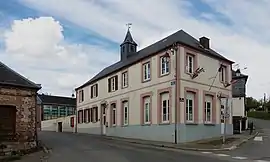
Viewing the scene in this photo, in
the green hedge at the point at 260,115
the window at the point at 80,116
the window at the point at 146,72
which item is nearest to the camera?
the window at the point at 146,72

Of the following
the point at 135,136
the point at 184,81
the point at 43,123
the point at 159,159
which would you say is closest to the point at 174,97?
the point at 184,81

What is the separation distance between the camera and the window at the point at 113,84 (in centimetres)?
3984

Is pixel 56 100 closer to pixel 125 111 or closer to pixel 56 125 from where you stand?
pixel 56 125

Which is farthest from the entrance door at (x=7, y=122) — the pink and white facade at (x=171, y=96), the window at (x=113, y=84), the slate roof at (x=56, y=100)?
the slate roof at (x=56, y=100)

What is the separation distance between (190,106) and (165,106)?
1953mm

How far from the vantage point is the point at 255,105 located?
7712cm

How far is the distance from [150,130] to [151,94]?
297cm

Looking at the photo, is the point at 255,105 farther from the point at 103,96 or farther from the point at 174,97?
the point at 174,97

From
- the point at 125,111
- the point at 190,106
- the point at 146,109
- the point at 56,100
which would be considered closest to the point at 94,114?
the point at 125,111

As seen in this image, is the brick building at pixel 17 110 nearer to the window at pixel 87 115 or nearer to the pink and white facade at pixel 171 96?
the pink and white facade at pixel 171 96

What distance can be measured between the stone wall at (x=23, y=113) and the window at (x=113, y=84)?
17336 mm

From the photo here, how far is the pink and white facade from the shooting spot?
1141 inches

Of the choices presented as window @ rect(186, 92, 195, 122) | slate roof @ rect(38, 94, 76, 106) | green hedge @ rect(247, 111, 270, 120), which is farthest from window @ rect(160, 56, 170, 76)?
slate roof @ rect(38, 94, 76, 106)

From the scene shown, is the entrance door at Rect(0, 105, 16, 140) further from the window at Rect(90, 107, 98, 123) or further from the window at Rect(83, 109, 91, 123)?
the window at Rect(83, 109, 91, 123)
